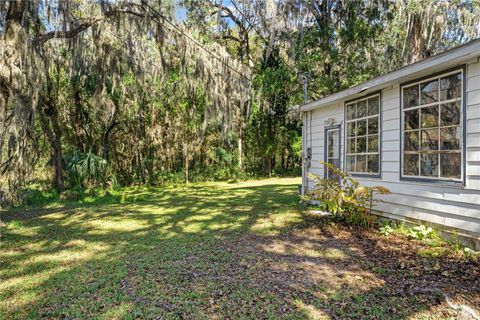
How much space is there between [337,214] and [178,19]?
5375 mm

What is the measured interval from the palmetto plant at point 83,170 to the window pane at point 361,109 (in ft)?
24.3

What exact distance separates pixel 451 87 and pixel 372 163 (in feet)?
5.88

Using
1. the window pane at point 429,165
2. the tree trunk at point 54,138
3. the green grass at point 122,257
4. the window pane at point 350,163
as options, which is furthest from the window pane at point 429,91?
the tree trunk at point 54,138

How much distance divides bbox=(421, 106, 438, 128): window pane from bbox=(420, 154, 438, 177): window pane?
41cm

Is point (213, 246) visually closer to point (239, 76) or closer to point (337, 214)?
point (337, 214)

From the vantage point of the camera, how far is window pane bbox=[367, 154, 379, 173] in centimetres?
524

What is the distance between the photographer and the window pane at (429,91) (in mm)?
4102

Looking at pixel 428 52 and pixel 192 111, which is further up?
pixel 428 52

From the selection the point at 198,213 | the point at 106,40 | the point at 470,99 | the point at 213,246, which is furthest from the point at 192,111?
the point at 470,99

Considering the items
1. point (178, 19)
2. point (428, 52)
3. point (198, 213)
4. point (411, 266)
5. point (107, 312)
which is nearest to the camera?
point (107, 312)

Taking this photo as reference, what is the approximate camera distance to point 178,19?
7004mm

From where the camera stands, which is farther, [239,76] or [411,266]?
[239,76]

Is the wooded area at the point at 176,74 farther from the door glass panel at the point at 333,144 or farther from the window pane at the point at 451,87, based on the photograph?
the window pane at the point at 451,87

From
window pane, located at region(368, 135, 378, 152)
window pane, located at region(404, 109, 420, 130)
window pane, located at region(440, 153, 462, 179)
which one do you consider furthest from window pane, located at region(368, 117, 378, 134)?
window pane, located at region(440, 153, 462, 179)
